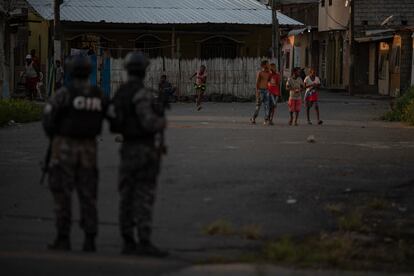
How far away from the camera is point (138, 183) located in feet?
27.4

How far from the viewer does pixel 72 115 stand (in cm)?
823

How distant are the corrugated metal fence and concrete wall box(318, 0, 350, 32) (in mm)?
14508

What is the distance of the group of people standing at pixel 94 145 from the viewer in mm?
8266

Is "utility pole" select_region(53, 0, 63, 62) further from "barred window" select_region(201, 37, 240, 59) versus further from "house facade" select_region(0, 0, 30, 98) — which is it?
"barred window" select_region(201, 37, 240, 59)

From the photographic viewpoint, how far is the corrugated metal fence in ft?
123

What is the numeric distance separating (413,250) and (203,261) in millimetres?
2279

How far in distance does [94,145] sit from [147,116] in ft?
1.93

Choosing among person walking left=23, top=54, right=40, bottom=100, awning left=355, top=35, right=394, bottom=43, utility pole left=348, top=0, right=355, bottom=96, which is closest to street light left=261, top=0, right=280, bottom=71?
utility pole left=348, top=0, right=355, bottom=96

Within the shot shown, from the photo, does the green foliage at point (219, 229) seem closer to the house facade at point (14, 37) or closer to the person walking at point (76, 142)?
the person walking at point (76, 142)

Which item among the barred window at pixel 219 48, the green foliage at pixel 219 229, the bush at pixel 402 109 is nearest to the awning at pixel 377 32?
the barred window at pixel 219 48

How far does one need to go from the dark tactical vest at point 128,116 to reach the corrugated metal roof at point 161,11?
30146mm

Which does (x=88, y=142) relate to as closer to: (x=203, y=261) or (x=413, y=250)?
(x=203, y=261)

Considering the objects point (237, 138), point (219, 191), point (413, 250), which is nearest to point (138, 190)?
point (413, 250)

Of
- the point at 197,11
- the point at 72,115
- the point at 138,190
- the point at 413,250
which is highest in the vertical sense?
the point at 197,11
